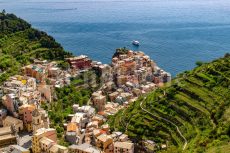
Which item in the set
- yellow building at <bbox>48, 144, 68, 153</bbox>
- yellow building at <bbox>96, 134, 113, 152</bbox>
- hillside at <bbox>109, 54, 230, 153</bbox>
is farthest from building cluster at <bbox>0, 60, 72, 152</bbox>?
hillside at <bbox>109, 54, 230, 153</bbox>

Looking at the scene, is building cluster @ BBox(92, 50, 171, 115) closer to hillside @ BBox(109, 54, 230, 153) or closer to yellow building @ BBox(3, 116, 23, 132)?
hillside @ BBox(109, 54, 230, 153)

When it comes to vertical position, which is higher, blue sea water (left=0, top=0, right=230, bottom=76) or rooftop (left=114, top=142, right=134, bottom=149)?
blue sea water (left=0, top=0, right=230, bottom=76)

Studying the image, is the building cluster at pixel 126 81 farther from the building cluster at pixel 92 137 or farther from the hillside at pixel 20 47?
the hillside at pixel 20 47

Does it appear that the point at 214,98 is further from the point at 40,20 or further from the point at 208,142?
the point at 40,20

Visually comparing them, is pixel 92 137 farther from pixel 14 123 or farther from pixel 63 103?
pixel 63 103

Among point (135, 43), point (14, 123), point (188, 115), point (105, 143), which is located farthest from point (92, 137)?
point (135, 43)

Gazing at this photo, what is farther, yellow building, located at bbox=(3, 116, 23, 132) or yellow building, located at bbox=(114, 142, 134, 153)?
yellow building, located at bbox=(3, 116, 23, 132)
